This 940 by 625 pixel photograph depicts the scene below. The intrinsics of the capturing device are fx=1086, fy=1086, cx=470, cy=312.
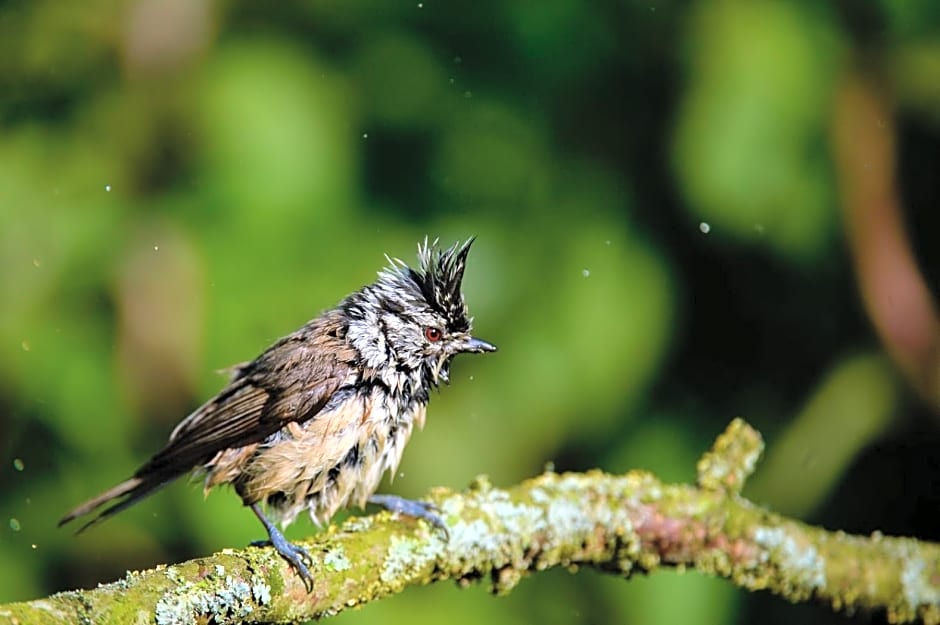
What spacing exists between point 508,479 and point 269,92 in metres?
1.74

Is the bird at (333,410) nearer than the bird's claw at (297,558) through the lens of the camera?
No

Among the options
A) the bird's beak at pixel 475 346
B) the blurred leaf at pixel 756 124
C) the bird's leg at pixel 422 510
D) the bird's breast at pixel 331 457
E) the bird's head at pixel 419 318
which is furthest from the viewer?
the blurred leaf at pixel 756 124

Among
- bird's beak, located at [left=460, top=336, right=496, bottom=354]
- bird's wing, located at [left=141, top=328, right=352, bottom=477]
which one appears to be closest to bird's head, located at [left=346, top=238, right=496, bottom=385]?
bird's beak, located at [left=460, top=336, right=496, bottom=354]

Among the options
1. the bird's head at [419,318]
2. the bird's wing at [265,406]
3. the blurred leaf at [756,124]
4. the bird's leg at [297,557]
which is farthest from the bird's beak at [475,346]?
Answer: the blurred leaf at [756,124]

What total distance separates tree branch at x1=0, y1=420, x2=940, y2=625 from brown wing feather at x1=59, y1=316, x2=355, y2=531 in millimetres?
443

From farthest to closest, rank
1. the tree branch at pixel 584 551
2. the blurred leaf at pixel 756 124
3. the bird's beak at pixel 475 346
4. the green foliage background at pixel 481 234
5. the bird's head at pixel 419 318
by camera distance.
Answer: the blurred leaf at pixel 756 124 → the green foliage background at pixel 481 234 → the bird's beak at pixel 475 346 → the bird's head at pixel 419 318 → the tree branch at pixel 584 551

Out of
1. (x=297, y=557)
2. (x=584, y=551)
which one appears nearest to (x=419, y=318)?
(x=584, y=551)

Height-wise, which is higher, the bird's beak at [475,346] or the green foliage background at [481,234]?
the green foliage background at [481,234]

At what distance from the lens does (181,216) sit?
4.17 meters

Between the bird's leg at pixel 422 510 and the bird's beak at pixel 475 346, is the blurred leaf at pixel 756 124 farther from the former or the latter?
the bird's leg at pixel 422 510

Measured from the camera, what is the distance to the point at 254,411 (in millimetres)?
3191

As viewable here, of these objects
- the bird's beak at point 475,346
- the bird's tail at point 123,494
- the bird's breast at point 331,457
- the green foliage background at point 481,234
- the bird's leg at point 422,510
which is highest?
the green foliage background at point 481,234

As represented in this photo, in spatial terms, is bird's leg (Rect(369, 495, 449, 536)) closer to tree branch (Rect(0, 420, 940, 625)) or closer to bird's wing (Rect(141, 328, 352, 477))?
tree branch (Rect(0, 420, 940, 625))

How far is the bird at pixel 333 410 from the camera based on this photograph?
3.10m
